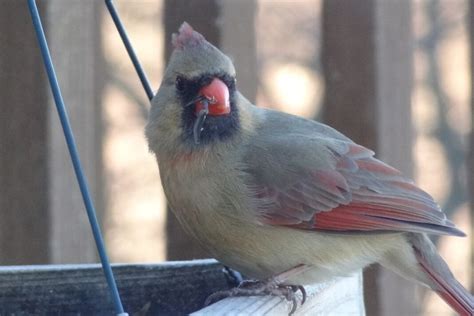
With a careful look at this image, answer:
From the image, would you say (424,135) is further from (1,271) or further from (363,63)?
(1,271)

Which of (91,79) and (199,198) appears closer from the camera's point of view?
(199,198)

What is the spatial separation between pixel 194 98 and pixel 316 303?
1.80ft

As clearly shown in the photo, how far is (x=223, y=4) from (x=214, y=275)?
2.37 feet

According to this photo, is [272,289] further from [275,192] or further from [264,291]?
[275,192]

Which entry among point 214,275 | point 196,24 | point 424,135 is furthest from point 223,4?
point 424,135

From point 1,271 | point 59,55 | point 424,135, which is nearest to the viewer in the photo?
point 1,271

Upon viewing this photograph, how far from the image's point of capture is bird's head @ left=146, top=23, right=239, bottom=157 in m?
2.40

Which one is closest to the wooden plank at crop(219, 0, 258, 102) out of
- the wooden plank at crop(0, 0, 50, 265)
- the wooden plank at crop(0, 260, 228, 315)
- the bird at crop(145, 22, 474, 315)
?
the bird at crop(145, 22, 474, 315)

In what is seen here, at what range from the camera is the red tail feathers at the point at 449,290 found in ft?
8.70

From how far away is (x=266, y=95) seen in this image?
3545 millimetres

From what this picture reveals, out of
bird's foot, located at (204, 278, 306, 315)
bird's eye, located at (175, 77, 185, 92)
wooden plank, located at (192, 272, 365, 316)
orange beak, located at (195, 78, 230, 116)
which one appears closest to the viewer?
wooden plank, located at (192, 272, 365, 316)

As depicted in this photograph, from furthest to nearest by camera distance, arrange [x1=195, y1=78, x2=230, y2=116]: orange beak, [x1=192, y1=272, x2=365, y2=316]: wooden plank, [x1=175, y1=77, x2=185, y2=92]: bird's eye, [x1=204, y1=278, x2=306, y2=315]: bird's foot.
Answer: [x1=175, y1=77, x2=185, y2=92]: bird's eye < [x1=195, y1=78, x2=230, y2=116]: orange beak < [x1=204, y1=278, x2=306, y2=315]: bird's foot < [x1=192, y1=272, x2=365, y2=316]: wooden plank

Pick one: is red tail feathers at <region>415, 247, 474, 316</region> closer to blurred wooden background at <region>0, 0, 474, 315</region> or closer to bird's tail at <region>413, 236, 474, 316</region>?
bird's tail at <region>413, 236, 474, 316</region>

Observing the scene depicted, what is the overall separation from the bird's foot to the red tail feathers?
46 cm
